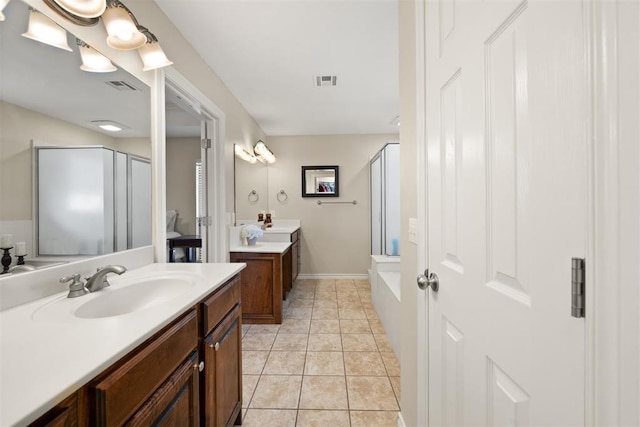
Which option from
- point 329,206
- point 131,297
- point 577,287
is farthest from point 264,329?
point 577,287

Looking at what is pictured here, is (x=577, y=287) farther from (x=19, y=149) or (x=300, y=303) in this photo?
(x=300, y=303)

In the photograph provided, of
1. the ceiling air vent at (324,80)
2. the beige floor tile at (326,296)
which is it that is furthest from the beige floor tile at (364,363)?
the ceiling air vent at (324,80)

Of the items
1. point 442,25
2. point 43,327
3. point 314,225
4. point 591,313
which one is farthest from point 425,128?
point 314,225

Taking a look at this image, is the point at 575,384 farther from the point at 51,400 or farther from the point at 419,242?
the point at 51,400

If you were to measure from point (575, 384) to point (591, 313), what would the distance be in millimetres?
133

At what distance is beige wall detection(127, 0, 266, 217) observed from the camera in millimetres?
1592

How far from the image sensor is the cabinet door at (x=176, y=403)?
2.44 feet

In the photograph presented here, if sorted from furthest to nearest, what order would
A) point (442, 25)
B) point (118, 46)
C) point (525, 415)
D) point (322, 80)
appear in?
1. point (322, 80)
2. point (118, 46)
3. point (442, 25)
4. point (525, 415)

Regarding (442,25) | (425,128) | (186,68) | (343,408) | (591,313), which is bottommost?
(343,408)

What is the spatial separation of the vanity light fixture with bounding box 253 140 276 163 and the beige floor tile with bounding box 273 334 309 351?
2402 millimetres

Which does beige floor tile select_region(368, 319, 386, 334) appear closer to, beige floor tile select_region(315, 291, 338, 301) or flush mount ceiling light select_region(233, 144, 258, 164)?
beige floor tile select_region(315, 291, 338, 301)

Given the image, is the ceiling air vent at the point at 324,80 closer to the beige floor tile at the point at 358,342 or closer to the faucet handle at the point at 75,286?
the faucet handle at the point at 75,286

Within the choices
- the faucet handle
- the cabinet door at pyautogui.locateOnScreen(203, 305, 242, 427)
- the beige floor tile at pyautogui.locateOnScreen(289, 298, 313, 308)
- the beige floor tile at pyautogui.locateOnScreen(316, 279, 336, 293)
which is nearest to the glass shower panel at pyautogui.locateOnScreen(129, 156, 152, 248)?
the faucet handle

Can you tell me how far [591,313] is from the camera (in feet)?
1.32
